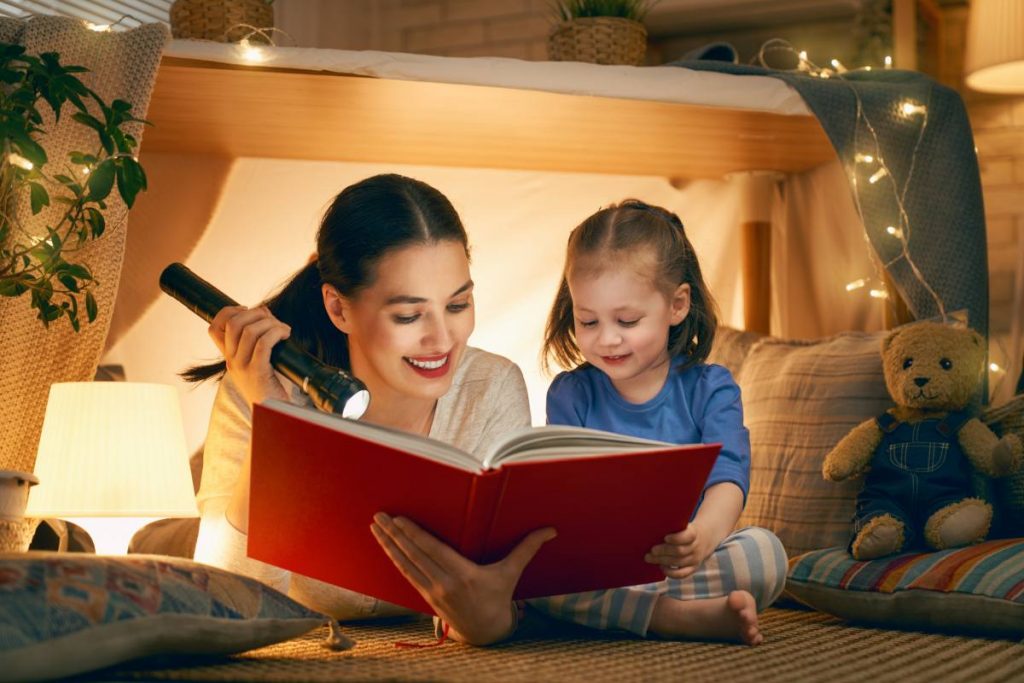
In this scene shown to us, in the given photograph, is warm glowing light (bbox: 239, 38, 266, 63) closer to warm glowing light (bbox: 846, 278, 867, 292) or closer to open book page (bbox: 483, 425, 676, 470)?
open book page (bbox: 483, 425, 676, 470)

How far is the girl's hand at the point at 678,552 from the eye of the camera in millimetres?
1156

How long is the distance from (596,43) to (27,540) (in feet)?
3.86

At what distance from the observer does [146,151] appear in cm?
218

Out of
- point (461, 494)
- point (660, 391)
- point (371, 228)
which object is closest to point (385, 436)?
point (461, 494)

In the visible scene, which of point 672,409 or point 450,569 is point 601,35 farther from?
point 450,569

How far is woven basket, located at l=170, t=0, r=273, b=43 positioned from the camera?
1.91 m

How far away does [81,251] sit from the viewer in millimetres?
1665

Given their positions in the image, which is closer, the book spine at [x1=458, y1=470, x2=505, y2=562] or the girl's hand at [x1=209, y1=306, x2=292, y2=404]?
the book spine at [x1=458, y1=470, x2=505, y2=562]

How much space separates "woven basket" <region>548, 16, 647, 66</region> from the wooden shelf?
0.39ft

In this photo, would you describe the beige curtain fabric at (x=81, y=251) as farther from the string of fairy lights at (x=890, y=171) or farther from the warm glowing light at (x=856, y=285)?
the warm glowing light at (x=856, y=285)

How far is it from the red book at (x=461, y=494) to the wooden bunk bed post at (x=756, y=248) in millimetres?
1214

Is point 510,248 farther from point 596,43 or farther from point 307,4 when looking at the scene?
point 307,4

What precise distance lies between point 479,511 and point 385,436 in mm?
103

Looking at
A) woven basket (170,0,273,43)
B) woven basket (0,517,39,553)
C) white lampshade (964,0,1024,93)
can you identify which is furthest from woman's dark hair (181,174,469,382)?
white lampshade (964,0,1024,93)
